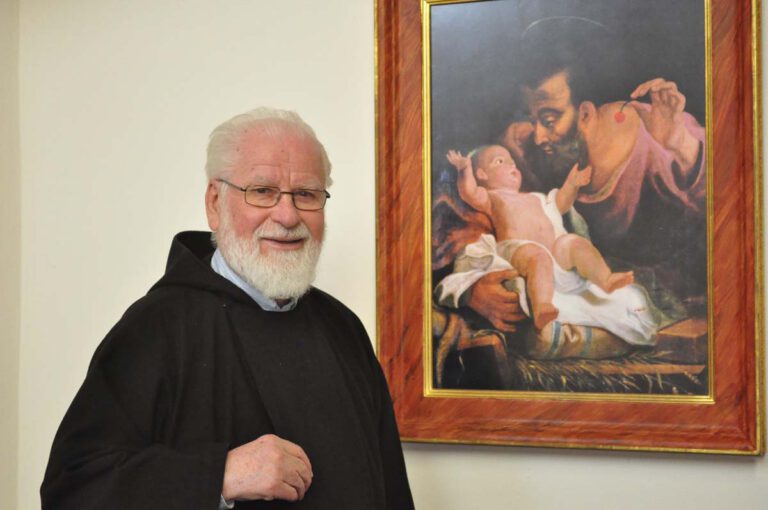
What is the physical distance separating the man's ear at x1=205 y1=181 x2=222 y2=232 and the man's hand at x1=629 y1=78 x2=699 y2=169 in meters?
1.43

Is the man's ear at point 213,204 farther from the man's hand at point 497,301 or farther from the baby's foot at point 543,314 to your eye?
the baby's foot at point 543,314

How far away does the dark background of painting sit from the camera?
274cm

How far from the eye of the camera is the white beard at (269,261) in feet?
7.25

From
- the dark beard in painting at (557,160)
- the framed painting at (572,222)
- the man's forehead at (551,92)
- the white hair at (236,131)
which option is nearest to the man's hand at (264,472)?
the white hair at (236,131)

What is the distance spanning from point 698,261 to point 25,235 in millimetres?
2534

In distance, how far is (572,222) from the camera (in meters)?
2.82

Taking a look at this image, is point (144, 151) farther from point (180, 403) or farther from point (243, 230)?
point (180, 403)

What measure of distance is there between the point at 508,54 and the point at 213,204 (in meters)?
1.22

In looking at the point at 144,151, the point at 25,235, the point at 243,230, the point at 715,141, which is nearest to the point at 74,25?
the point at 144,151

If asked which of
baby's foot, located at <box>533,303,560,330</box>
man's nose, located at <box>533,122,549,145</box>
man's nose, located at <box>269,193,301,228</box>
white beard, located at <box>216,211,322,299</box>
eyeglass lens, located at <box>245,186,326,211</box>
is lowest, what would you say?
baby's foot, located at <box>533,303,560,330</box>

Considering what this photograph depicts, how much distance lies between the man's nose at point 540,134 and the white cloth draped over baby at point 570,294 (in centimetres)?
19

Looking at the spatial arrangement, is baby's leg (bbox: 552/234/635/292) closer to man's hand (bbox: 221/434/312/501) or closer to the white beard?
the white beard

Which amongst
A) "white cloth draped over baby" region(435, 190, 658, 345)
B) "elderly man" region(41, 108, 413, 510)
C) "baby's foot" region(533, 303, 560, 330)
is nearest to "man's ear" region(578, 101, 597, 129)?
"white cloth draped over baby" region(435, 190, 658, 345)

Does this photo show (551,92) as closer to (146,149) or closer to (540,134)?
(540,134)
